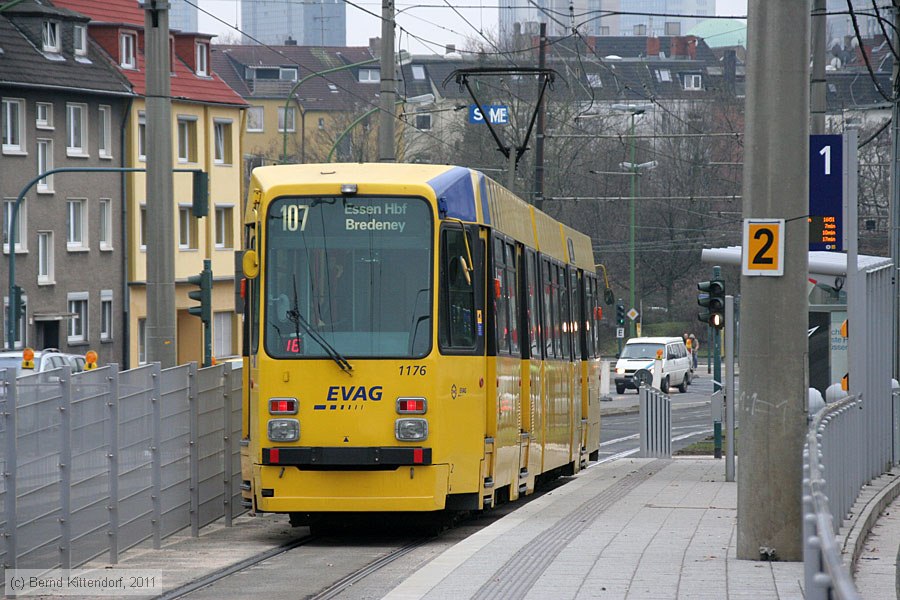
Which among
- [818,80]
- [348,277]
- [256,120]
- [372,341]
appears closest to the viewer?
[372,341]

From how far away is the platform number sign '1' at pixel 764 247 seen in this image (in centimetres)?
1044

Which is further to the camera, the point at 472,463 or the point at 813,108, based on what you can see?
the point at 813,108

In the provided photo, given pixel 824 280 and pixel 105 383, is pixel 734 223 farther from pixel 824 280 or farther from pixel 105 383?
pixel 105 383

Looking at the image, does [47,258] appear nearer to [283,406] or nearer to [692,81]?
[283,406]

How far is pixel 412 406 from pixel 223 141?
47.9 meters

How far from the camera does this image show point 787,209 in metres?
10.4

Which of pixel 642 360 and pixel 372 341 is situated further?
pixel 642 360

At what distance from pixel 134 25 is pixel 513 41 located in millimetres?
20900

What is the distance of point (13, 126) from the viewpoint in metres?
48.9

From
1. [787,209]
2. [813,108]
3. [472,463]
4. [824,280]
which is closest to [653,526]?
[472,463]

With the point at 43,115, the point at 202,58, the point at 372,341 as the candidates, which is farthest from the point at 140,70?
the point at 372,341

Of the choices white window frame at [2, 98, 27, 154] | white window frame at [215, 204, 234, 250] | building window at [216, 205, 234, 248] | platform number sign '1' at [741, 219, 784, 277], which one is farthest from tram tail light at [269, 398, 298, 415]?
building window at [216, 205, 234, 248]

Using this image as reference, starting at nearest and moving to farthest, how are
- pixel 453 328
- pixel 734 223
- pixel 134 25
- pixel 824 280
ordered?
pixel 453 328
pixel 824 280
pixel 134 25
pixel 734 223

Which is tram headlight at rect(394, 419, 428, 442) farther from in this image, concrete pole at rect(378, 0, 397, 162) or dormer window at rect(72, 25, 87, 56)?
dormer window at rect(72, 25, 87, 56)
